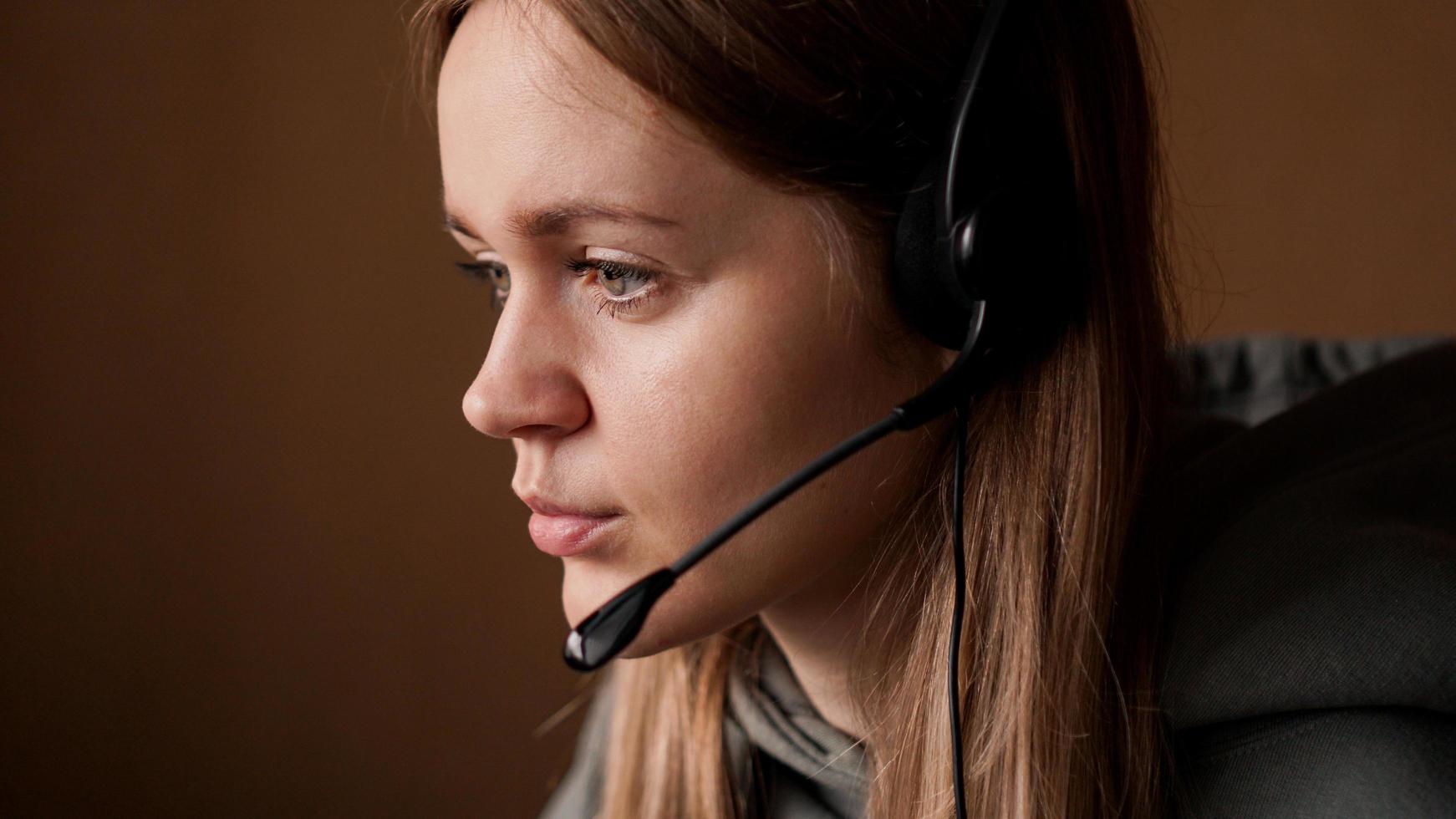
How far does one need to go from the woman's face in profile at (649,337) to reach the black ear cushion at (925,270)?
2 centimetres

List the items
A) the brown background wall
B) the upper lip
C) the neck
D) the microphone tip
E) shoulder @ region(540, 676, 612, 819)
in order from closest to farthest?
the microphone tip → the upper lip → the neck → shoulder @ region(540, 676, 612, 819) → the brown background wall

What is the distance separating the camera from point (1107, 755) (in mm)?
675

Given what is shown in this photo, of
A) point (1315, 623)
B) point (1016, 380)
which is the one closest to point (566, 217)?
point (1016, 380)

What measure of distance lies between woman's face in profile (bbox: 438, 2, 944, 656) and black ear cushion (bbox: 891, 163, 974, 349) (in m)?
0.02

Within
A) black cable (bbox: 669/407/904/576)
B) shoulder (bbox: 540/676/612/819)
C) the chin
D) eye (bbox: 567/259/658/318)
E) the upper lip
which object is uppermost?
eye (bbox: 567/259/658/318)

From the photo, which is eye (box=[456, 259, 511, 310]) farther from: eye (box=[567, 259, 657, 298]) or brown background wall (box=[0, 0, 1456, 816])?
brown background wall (box=[0, 0, 1456, 816])

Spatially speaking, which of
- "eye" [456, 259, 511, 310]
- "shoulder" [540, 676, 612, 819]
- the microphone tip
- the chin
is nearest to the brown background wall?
"shoulder" [540, 676, 612, 819]

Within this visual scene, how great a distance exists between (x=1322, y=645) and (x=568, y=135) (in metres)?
0.51

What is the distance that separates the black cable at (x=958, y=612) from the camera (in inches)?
25.5

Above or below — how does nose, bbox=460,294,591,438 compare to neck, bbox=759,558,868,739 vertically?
above

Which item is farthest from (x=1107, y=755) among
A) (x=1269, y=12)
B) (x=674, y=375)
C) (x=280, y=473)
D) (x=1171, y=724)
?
(x=1269, y=12)

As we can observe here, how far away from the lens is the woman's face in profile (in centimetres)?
62

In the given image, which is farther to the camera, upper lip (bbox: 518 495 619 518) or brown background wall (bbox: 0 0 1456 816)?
brown background wall (bbox: 0 0 1456 816)

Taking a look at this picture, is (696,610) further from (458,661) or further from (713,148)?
(458,661)
